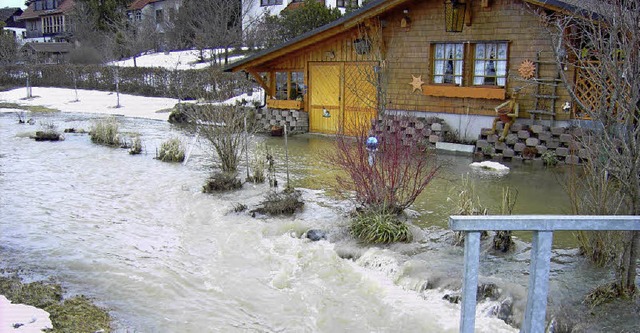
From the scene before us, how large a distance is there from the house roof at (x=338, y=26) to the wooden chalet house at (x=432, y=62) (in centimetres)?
3

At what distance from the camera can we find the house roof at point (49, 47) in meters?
49.1

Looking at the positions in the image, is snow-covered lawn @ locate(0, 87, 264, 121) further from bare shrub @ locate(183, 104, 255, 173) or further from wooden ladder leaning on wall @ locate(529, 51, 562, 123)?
wooden ladder leaning on wall @ locate(529, 51, 562, 123)

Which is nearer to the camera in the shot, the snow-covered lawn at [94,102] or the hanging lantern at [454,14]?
the hanging lantern at [454,14]

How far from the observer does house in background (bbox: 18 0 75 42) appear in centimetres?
5850

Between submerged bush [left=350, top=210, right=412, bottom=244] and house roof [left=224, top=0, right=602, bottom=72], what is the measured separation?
6.76m

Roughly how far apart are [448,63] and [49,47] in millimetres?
45162

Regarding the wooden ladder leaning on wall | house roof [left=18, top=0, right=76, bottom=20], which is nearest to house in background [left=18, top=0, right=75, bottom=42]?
house roof [left=18, top=0, right=76, bottom=20]

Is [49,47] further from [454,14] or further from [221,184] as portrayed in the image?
[221,184]

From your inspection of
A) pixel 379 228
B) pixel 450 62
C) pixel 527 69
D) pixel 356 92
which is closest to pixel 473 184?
pixel 379 228

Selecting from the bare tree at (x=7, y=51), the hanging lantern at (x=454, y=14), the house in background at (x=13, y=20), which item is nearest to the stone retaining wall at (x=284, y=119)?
the hanging lantern at (x=454, y=14)

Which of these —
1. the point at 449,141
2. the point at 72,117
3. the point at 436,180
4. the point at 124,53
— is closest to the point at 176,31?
the point at 124,53

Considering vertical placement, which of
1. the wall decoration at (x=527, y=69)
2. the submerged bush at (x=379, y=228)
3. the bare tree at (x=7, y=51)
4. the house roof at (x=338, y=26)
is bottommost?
the submerged bush at (x=379, y=228)

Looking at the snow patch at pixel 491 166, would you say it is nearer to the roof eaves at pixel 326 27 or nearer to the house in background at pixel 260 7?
the roof eaves at pixel 326 27

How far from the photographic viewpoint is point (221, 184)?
10945 millimetres
